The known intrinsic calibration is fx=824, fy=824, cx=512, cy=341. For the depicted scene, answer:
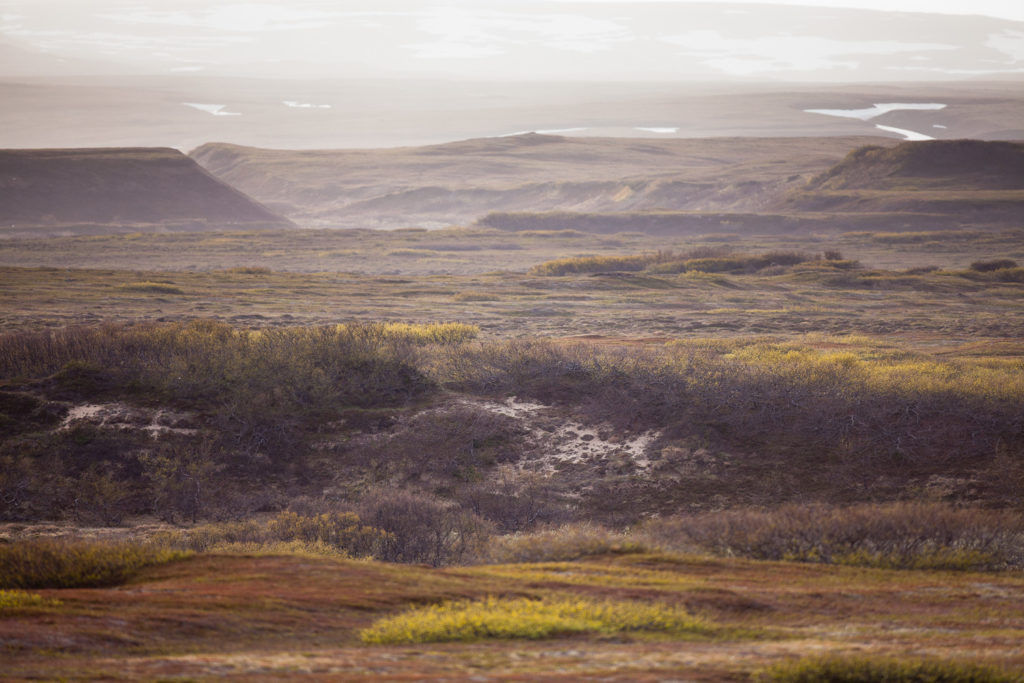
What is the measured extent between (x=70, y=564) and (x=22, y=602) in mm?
1244

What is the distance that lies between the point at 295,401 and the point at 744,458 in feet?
26.1

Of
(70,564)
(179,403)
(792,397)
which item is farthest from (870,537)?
(179,403)

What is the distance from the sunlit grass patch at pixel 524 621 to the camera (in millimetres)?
5602

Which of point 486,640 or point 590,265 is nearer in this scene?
point 486,640

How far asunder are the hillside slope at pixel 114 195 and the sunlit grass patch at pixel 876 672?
247 ft

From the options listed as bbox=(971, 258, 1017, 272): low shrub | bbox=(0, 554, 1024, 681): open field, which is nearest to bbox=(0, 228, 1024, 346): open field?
bbox=(971, 258, 1017, 272): low shrub

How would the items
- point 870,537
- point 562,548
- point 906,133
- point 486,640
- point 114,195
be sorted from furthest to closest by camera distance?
point 906,133 < point 114,195 < point 870,537 < point 562,548 < point 486,640

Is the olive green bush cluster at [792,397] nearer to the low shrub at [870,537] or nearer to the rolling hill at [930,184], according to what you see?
the low shrub at [870,537]

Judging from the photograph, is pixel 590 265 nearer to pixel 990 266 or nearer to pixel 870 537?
pixel 990 266

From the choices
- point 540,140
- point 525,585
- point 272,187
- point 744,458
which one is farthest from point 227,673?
point 540,140

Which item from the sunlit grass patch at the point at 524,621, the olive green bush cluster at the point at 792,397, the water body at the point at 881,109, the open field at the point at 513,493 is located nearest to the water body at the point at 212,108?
the water body at the point at 881,109

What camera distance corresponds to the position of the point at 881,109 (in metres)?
172

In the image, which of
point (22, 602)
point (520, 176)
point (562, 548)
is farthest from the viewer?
point (520, 176)

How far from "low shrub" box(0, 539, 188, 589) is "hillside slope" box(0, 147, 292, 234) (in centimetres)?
7078
